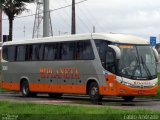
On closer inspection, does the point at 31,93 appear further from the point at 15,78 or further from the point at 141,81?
the point at 141,81

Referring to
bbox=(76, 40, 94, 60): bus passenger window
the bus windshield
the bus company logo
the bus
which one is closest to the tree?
the bus

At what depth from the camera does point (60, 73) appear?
28.7 metres

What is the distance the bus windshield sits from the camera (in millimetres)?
24891

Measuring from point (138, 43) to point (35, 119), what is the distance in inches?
445

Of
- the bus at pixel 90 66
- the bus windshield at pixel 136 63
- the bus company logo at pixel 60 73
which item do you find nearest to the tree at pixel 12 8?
the bus at pixel 90 66

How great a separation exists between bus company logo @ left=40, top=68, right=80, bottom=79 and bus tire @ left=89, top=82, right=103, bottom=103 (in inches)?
48.4

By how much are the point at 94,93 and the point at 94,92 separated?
0.05 metres

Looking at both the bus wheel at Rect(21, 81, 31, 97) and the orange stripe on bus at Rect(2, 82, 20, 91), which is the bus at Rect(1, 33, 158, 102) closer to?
the bus wheel at Rect(21, 81, 31, 97)

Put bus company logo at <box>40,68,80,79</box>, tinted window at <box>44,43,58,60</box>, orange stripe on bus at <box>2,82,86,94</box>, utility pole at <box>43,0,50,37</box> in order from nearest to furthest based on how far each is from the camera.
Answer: orange stripe on bus at <box>2,82,86,94</box> → bus company logo at <box>40,68,80,79</box> → tinted window at <box>44,43,58,60</box> → utility pole at <box>43,0,50,37</box>

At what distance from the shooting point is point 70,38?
2797 cm

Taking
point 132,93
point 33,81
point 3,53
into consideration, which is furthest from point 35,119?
point 3,53

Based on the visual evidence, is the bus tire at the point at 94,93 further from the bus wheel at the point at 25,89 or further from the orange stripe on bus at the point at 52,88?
the bus wheel at the point at 25,89

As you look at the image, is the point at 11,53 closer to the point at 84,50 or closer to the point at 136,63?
the point at 84,50

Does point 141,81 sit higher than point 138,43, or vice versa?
point 138,43
